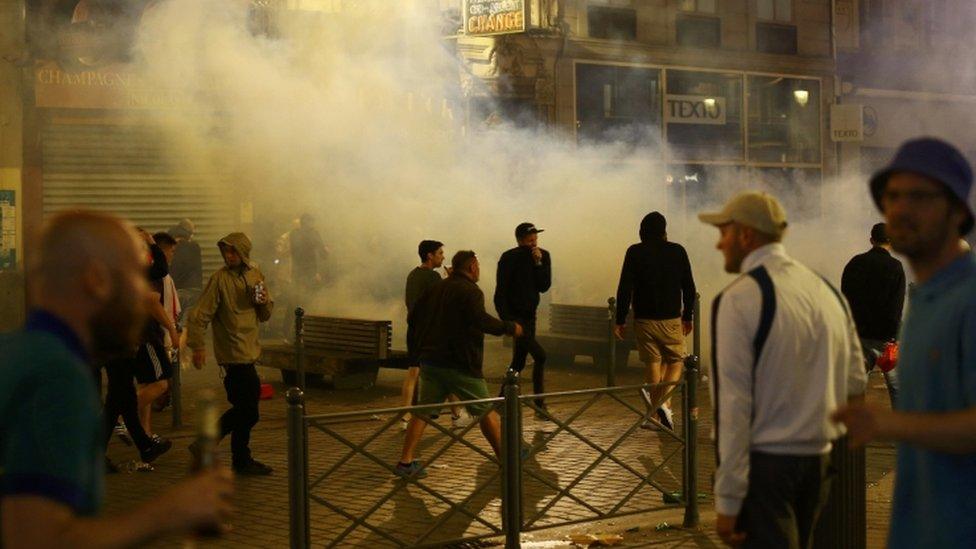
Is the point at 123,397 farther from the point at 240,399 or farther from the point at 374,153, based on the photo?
the point at 374,153

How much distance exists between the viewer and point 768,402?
3.79 m

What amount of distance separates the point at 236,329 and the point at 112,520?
617 centimetres

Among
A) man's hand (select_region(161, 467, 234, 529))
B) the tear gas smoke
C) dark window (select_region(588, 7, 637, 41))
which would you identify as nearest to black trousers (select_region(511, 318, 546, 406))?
the tear gas smoke

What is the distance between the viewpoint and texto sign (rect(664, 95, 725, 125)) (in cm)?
2395

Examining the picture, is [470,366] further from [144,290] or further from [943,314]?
[144,290]

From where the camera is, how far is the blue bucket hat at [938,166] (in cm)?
313

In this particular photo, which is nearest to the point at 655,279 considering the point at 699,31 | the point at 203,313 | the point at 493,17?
the point at 203,313

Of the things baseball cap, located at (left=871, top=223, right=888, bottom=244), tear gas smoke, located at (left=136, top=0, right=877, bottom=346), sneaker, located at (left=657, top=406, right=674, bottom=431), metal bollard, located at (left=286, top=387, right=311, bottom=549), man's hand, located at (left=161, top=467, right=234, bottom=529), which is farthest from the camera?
tear gas smoke, located at (left=136, top=0, right=877, bottom=346)

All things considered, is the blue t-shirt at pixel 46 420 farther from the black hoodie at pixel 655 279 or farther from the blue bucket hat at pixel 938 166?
the black hoodie at pixel 655 279

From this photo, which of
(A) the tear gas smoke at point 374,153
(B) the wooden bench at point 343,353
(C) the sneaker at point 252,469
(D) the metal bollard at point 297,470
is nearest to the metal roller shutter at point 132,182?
(A) the tear gas smoke at point 374,153

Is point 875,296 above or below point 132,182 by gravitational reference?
below

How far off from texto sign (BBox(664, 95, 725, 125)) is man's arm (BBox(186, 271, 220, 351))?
1659 centimetres

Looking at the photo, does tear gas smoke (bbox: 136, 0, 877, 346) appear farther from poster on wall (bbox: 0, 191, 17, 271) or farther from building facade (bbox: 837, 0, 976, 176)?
building facade (bbox: 837, 0, 976, 176)

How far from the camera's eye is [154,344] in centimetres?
854
